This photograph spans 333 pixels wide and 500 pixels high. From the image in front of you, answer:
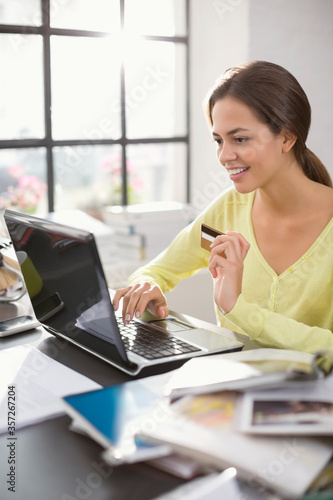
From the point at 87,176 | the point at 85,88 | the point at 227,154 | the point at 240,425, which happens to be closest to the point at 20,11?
the point at 85,88

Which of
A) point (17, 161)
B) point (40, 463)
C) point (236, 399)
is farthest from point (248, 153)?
point (17, 161)

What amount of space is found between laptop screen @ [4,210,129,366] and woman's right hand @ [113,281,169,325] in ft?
0.59

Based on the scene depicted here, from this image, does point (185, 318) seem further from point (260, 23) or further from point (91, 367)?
point (260, 23)

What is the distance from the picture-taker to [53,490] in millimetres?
865

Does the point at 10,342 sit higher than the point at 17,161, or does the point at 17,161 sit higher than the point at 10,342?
the point at 17,161

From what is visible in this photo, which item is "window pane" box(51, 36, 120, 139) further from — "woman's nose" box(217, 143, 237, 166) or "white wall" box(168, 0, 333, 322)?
"woman's nose" box(217, 143, 237, 166)

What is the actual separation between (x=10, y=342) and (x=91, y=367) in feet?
0.88

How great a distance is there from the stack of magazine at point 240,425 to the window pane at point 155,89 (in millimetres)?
2390

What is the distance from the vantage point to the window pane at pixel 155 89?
3.17 metres

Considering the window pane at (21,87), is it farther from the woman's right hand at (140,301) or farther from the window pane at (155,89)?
the woman's right hand at (140,301)

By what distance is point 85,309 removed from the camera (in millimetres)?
1258

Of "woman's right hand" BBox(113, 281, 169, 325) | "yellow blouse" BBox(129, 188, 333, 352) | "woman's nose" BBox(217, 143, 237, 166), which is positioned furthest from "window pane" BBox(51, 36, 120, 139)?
"woman's right hand" BBox(113, 281, 169, 325)

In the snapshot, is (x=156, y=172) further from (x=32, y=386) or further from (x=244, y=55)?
(x=32, y=386)

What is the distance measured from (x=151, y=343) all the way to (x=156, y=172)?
83.6 inches
